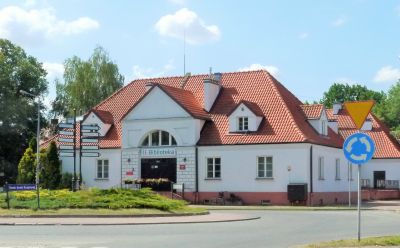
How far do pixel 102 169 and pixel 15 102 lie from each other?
23625 millimetres

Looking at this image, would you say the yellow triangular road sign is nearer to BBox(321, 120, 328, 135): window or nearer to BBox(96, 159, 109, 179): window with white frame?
BBox(321, 120, 328, 135): window

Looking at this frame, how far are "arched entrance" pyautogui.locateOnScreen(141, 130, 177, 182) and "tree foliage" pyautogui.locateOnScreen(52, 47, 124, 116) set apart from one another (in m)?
29.9

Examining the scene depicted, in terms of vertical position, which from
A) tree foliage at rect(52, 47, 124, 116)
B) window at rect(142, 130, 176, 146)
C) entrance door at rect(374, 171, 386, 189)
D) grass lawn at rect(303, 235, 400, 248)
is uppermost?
tree foliage at rect(52, 47, 124, 116)

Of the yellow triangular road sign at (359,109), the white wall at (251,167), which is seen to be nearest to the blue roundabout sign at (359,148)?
the yellow triangular road sign at (359,109)

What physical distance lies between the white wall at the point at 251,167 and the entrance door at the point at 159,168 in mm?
2100

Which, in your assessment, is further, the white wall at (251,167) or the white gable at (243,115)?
the white gable at (243,115)

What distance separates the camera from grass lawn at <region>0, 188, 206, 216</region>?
31.6 metres

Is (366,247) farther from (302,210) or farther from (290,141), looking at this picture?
(290,141)

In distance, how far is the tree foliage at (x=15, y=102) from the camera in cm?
7188

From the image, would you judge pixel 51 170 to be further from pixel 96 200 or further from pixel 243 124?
pixel 96 200

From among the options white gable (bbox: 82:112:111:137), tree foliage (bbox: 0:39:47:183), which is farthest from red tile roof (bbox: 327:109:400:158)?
tree foliage (bbox: 0:39:47:183)

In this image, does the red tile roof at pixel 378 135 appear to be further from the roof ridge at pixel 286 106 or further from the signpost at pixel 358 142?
the signpost at pixel 358 142

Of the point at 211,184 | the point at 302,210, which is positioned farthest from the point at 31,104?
the point at 302,210

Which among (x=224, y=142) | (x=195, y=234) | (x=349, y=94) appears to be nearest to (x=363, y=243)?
(x=195, y=234)
